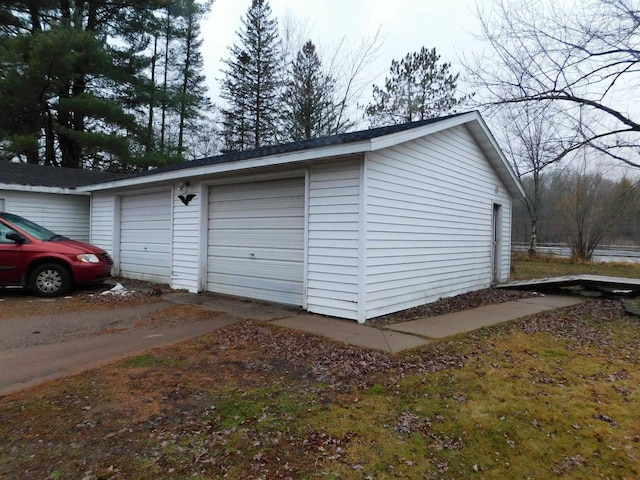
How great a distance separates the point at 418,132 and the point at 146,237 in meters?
7.19

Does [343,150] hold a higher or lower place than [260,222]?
higher

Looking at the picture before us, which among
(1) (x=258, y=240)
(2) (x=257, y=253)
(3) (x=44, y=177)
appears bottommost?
(2) (x=257, y=253)

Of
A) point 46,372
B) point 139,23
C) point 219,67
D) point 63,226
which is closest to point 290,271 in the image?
point 46,372

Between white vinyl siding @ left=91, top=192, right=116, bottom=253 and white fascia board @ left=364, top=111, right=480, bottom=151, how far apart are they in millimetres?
8416

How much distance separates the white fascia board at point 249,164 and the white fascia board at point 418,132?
269 mm

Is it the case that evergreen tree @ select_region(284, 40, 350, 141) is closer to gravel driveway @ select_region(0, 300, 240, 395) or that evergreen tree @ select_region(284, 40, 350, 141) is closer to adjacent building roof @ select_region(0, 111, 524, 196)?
adjacent building roof @ select_region(0, 111, 524, 196)

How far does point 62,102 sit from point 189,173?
11.6 metres

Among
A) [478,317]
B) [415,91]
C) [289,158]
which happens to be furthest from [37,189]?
[415,91]

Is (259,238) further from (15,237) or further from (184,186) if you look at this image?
(15,237)

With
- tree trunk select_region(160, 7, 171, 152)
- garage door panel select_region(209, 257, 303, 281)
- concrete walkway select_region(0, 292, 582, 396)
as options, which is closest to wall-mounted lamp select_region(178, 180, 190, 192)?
garage door panel select_region(209, 257, 303, 281)

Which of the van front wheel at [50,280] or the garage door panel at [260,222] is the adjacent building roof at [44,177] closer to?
the van front wheel at [50,280]

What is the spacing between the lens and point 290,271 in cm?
690

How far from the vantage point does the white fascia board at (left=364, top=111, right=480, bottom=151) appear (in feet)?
17.7

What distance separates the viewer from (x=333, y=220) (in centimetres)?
600
